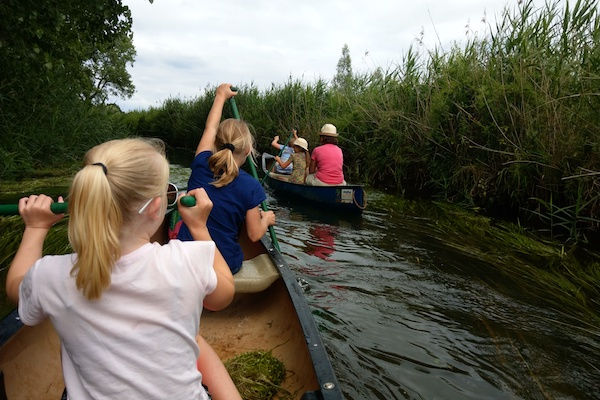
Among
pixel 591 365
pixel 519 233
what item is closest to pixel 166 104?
pixel 519 233

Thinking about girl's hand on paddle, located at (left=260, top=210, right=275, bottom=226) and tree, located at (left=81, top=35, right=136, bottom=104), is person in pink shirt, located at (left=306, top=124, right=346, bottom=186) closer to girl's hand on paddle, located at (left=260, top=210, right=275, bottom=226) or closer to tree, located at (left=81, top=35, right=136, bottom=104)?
girl's hand on paddle, located at (left=260, top=210, right=275, bottom=226)

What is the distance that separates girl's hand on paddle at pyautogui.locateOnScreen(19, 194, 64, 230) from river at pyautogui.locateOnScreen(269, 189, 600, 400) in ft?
6.96

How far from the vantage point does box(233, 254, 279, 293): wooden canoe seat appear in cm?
302

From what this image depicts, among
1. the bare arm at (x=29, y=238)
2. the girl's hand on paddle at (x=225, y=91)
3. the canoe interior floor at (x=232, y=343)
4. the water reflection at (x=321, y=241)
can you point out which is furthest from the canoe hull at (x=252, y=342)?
the water reflection at (x=321, y=241)

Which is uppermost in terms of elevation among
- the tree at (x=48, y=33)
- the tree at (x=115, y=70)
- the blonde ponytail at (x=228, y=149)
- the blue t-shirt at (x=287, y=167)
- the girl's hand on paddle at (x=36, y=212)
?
the tree at (x=115, y=70)

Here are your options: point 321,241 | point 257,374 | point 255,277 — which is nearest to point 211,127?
point 255,277

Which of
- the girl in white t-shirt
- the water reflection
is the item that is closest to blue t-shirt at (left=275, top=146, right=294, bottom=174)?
the water reflection

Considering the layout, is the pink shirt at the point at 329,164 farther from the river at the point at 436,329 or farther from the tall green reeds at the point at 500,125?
the river at the point at 436,329

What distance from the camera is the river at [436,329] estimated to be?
9.57ft

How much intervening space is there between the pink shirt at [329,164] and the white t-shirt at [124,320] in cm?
687

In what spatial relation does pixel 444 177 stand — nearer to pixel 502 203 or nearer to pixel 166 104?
pixel 502 203

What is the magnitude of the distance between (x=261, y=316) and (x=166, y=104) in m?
22.0

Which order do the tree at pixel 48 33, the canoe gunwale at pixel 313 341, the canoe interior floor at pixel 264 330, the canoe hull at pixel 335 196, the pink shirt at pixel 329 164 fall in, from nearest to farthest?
the canoe gunwale at pixel 313 341, the canoe interior floor at pixel 264 330, the tree at pixel 48 33, the canoe hull at pixel 335 196, the pink shirt at pixel 329 164

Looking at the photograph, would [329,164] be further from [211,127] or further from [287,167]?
[211,127]
